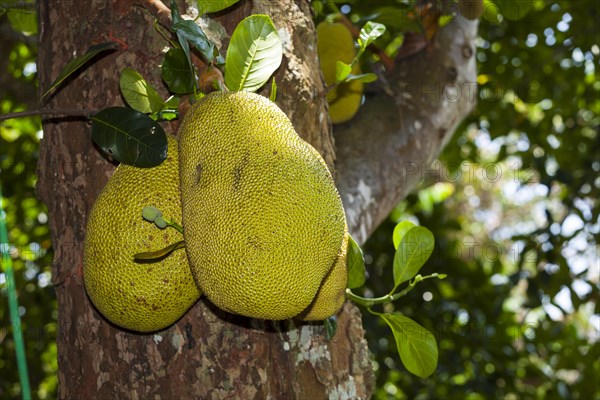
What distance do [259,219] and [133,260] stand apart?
162 mm

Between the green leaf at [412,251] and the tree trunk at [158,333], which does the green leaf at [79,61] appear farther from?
the green leaf at [412,251]

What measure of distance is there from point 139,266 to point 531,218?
7.40 metres

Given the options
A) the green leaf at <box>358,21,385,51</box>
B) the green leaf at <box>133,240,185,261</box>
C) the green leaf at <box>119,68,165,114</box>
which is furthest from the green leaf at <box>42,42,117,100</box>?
the green leaf at <box>358,21,385,51</box>

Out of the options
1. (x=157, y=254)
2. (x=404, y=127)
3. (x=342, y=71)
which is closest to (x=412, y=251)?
(x=342, y=71)

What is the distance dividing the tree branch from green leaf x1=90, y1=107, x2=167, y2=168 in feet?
1.71

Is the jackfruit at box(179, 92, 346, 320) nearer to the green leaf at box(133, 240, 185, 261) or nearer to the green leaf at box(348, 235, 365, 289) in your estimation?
the green leaf at box(133, 240, 185, 261)

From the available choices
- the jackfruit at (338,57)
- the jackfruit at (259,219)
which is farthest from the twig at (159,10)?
the jackfruit at (338,57)

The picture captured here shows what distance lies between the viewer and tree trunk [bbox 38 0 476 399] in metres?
0.82

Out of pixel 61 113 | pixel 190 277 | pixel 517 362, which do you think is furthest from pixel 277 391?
pixel 517 362

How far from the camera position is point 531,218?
7.59 meters

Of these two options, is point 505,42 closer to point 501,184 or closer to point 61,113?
point 61,113

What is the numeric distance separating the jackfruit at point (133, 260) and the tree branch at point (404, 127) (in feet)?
1.72

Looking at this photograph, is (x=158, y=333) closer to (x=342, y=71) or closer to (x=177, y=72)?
(x=177, y=72)

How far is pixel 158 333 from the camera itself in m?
0.83
